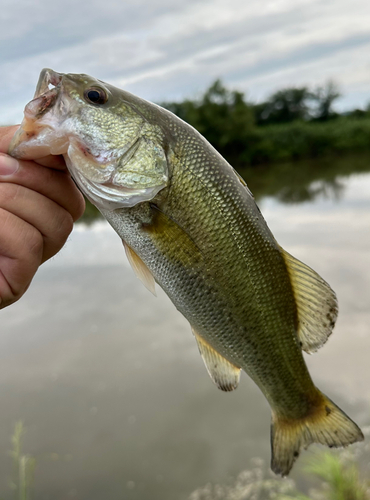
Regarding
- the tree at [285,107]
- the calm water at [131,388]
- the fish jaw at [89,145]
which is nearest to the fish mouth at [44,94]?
the fish jaw at [89,145]

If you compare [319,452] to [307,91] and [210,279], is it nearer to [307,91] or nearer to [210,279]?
[210,279]

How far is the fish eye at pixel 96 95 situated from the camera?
Answer: 179cm

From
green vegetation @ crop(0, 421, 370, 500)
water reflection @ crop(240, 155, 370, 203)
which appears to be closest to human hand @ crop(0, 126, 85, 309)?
green vegetation @ crop(0, 421, 370, 500)

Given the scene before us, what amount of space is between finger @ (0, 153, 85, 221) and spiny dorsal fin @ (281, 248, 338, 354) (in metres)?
1.08

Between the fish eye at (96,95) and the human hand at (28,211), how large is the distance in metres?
0.30

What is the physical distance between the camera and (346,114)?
6600 cm

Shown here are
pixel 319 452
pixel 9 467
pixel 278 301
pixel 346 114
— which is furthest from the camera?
pixel 346 114

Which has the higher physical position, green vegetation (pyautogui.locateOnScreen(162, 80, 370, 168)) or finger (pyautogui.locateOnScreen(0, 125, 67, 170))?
finger (pyautogui.locateOnScreen(0, 125, 67, 170))

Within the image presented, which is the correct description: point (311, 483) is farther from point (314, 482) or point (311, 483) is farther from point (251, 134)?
point (251, 134)

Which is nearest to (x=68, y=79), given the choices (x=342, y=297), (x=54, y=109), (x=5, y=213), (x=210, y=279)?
(x=54, y=109)

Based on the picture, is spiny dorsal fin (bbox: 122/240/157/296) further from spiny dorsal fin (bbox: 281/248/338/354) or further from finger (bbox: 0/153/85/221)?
spiny dorsal fin (bbox: 281/248/338/354)

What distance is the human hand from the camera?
5.64 feet

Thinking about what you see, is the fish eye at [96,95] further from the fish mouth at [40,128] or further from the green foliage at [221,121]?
the green foliage at [221,121]

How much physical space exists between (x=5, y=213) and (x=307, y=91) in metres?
76.2
